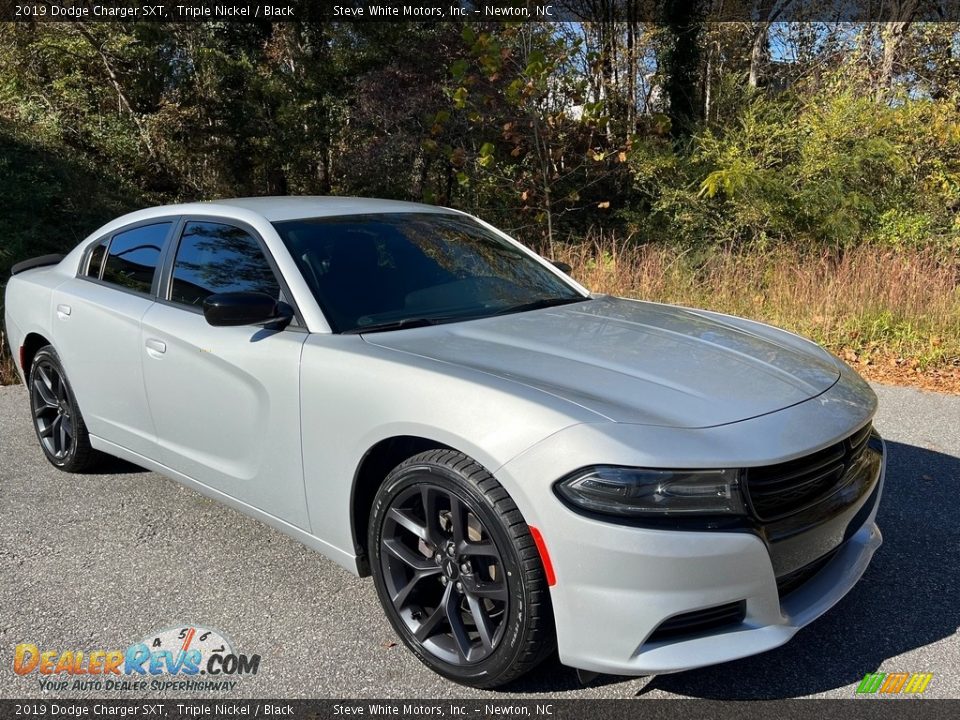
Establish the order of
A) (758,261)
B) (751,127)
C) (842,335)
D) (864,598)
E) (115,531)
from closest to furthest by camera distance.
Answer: (864,598) < (115,531) < (842,335) < (758,261) < (751,127)

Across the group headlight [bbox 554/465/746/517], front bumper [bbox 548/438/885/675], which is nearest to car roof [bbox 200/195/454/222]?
headlight [bbox 554/465/746/517]

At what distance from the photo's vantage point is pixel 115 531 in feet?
12.8

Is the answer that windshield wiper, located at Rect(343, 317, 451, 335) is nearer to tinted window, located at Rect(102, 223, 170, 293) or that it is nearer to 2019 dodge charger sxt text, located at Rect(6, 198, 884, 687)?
2019 dodge charger sxt text, located at Rect(6, 198, 884, 687)

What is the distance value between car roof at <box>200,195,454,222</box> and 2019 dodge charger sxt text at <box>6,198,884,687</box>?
3 cm

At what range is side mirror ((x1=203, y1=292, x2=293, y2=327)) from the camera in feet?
9.96

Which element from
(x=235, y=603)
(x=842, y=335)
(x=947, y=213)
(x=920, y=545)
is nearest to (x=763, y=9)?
(x=947, y=213)

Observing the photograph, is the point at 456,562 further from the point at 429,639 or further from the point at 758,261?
the point at 758,261

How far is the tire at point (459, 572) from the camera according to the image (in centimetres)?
236

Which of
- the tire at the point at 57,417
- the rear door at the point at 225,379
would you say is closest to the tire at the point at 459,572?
the rear door at the point at 225,379

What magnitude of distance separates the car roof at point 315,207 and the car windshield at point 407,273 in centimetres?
7

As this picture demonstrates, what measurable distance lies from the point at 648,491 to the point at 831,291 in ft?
21.9

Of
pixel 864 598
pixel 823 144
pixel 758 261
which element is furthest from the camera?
pixel 823 144

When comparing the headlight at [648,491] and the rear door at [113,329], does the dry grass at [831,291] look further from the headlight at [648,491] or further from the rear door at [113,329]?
the rear door at [113,329]

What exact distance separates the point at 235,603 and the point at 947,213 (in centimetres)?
1089
